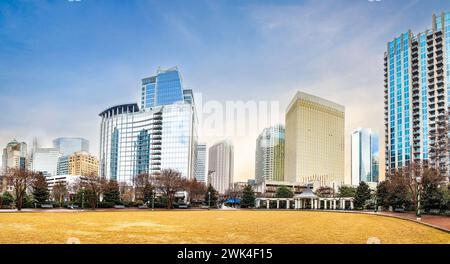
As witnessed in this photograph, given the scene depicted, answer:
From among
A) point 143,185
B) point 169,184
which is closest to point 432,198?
point 169,184

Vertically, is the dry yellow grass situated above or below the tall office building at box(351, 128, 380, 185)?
below

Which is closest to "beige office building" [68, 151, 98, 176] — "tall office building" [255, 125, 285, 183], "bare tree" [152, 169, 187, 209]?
"tall office building" [255, 125, 285, 183]

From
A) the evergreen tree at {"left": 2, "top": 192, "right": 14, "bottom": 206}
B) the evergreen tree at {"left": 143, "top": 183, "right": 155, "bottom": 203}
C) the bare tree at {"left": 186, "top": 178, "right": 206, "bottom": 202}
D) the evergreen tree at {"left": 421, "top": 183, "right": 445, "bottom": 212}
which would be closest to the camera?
the evergreen tree at {"left": 421, "top": 183, "right": 445, "bottom": 212}

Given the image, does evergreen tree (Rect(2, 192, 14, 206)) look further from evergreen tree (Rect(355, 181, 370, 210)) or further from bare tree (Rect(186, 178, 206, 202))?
evergreen tree (Rect(355, 181, 370, 210))

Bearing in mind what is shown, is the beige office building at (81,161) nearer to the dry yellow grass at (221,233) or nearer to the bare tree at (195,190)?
the dry yellow grass at (221,233)

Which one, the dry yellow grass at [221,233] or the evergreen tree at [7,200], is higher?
the dry yellow grass at [221,233]

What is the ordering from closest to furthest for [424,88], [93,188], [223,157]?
[223,157]
[93,188]
[424,88]

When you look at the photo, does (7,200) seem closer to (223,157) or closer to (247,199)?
(247,199)

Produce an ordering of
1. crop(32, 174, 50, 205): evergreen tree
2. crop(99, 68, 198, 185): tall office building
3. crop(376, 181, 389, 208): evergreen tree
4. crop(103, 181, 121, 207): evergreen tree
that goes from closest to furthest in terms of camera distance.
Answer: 1. crop(376, 181, 389, 208): evergreen tree
2. crop(32, 174, 50, 205): evergreen tree
3. crop(103, 181, 121, 207): evergreen tree
4. crop(99, 68, 198, 185): tall office building

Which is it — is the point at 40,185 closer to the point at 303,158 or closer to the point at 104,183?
the point at 104,183

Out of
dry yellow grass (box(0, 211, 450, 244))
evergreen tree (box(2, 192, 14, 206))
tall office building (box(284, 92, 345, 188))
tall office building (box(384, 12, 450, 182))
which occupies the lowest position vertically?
evergreen tree (box(2, 192, 14, 206))

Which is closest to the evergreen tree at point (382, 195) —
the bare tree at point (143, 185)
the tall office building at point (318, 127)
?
the bare tree at point (143, 185)
